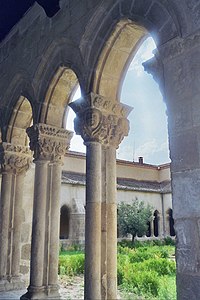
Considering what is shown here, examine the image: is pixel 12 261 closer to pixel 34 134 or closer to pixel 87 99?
pixel 34 134

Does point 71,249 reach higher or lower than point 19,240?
lower

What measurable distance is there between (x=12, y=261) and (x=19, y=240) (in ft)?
1.01

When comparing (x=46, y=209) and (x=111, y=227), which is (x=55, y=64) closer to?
(x=46, y=209)

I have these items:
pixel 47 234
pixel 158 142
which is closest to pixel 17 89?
pixel 47 234

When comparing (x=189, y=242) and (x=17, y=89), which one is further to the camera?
(x=17, y=89)

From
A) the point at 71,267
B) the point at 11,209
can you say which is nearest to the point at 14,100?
the point at 11,209

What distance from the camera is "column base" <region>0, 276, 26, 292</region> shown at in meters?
4.74

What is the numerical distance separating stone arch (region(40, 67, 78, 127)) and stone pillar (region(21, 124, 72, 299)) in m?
0.13

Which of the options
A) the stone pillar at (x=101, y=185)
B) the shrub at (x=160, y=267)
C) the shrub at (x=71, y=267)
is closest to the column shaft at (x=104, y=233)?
the stone pillar at (x=101, y=185)

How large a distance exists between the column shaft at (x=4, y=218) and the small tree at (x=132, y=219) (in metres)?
12.8

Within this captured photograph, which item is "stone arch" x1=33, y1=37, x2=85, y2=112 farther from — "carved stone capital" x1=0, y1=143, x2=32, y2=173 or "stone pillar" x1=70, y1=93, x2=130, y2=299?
"carved stone capital" x1=0, y1=143, x2=32, y2=173

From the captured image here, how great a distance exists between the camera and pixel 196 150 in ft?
7.18

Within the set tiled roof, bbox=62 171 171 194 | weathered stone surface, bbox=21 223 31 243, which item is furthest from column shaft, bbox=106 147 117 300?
tiled roof, bbox=62 171 171 194

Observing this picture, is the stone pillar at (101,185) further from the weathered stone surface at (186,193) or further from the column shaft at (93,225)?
the weathered stone surface at (186,193)
